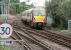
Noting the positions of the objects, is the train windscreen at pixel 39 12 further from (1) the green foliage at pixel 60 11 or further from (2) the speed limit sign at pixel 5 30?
(2) the speed limit sign at pixel 5 30

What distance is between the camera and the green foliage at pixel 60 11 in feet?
110

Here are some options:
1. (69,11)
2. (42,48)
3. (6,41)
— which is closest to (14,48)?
(6,41)

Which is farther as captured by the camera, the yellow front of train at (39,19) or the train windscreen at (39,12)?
the train windscreen at (39,12)

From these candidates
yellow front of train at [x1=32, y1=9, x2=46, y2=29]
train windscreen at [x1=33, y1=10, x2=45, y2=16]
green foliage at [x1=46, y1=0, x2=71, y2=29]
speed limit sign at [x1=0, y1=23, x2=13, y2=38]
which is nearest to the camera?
speed limit sign at [x1=0, y1=23, x2=13, y2=38]

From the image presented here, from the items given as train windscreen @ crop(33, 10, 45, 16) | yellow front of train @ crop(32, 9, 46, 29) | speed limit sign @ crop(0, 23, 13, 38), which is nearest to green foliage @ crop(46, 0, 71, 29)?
train windscreen @ crop(33, 10, 45, 16)

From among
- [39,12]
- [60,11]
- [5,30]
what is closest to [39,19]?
[39,12]

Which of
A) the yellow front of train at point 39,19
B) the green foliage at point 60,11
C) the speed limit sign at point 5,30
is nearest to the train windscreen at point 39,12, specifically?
the yellow front of train at point 39,19

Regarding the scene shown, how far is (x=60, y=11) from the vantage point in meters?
35.6

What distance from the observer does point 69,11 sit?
32688 millimetres

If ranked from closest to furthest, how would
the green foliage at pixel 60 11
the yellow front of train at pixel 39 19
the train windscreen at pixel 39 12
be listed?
the green foliage at pixel 60 11 < the yellow front of train at pixel 39 19 < the train windscreen at pixel 39 12

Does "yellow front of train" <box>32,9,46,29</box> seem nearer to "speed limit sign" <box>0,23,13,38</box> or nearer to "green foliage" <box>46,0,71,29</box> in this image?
"green foliage" <box>46,0,71,29</box>

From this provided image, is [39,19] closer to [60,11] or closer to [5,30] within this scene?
[60,11]

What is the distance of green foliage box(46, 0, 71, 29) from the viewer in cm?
3350

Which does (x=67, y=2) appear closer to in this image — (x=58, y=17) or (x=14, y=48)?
(x=58, y=17)
